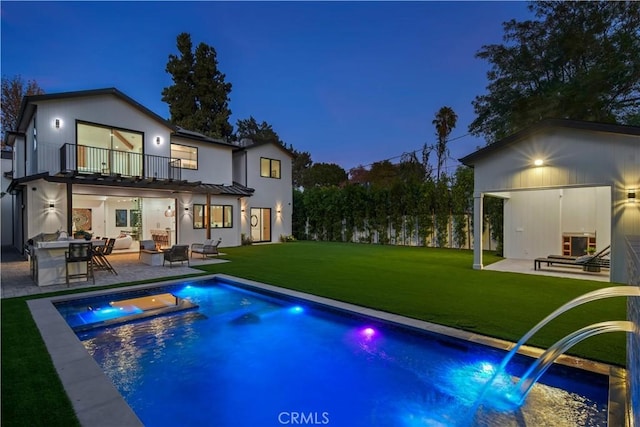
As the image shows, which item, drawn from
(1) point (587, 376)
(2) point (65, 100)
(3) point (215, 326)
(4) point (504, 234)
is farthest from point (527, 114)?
(2) point (65, 100)

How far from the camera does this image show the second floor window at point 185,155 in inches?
673

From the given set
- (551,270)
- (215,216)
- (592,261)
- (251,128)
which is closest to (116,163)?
(215,216)

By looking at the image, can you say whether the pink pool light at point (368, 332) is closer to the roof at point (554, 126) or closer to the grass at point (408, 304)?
the grass at point (408, 304)

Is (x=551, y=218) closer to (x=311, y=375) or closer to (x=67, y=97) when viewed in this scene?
(x=311, y=375)

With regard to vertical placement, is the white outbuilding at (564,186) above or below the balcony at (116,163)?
below

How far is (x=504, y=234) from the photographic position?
13.6m

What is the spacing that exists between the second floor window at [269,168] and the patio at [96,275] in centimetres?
967

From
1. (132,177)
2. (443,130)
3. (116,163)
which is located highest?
(443,130)

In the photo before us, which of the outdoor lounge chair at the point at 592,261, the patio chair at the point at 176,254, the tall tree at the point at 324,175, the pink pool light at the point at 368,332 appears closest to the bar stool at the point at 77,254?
the patio chair at the point at 176,254

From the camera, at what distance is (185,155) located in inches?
688

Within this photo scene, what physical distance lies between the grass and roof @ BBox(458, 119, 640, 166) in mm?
3755

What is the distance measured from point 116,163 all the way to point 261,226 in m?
9.29

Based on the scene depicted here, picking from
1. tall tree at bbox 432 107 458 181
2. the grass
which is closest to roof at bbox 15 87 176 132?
the grass

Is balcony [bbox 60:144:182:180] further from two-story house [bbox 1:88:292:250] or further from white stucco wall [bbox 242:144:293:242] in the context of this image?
white stucco wall [bbox 242:144:293:242]
